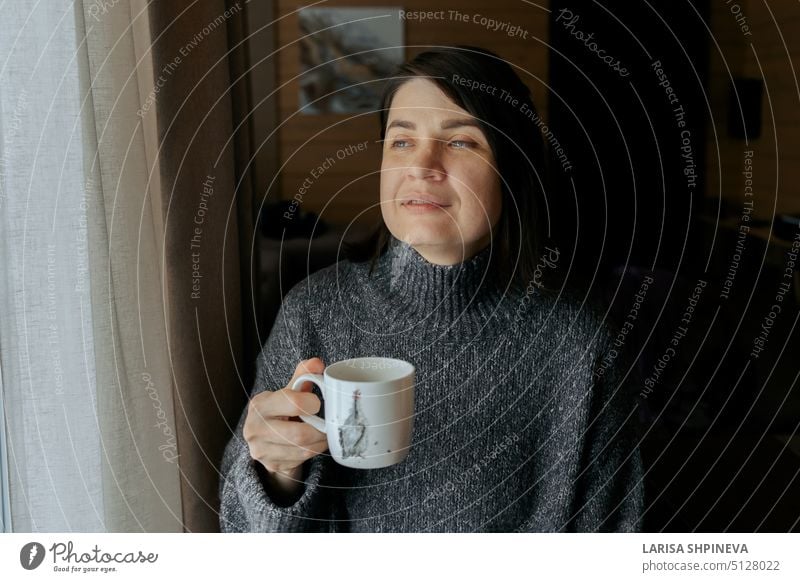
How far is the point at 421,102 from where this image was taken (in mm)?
472

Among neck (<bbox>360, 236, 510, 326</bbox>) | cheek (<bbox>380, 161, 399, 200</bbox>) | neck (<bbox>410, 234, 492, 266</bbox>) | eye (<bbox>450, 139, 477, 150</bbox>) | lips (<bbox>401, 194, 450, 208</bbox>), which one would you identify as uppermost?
eye (<bbox>450, 139, 477, 150</bbox>)

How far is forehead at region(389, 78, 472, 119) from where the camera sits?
47 cm

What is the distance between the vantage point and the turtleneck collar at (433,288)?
1.68 feet

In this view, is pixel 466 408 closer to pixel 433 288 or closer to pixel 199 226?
pixel 433 288

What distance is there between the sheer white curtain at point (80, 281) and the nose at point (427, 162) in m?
0.17

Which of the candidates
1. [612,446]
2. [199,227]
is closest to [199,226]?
[199,227]

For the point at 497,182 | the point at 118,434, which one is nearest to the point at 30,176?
the point at 118,434

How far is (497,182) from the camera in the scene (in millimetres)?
485

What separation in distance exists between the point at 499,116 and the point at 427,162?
0.05m

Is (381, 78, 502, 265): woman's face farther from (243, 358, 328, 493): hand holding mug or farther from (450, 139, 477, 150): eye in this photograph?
(243, 358, 328, 493): hand holding mug

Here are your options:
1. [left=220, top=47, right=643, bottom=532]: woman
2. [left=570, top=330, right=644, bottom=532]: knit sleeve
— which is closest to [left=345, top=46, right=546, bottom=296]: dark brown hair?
[left=220, top=47, right=643, bottom=532]: woman

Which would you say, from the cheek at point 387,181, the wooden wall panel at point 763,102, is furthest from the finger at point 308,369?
the wooden wall panel at point 763,102

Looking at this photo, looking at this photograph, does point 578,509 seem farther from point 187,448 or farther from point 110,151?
point 110,151

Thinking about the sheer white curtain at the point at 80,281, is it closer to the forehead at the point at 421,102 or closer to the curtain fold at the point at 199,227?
the curtain fold at the point at 199,227
